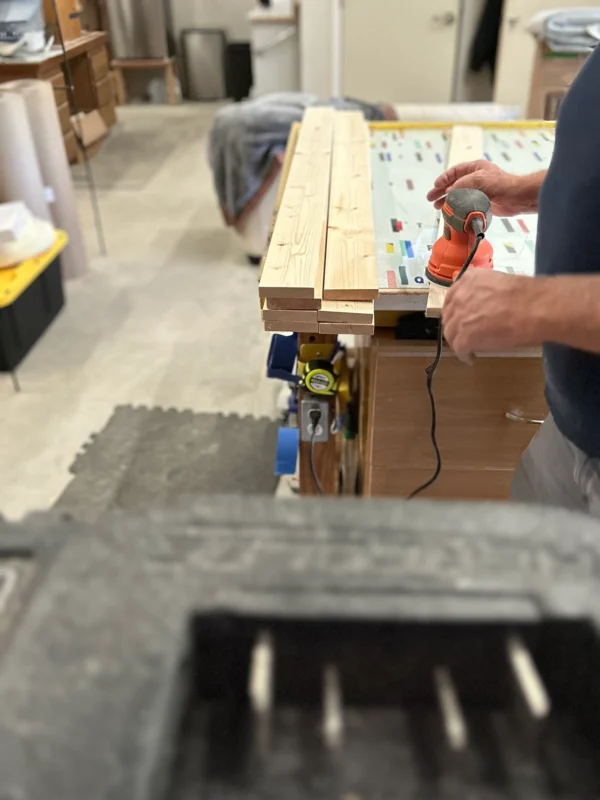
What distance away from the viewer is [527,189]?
1125 mm

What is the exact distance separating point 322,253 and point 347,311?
0.56ft

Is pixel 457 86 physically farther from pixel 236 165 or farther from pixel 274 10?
pixel 236 165

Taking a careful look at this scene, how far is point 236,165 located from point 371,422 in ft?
5.97

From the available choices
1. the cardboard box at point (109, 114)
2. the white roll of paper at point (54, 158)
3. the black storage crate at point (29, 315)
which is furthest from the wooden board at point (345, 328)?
the cardboard box at point (109, 114)

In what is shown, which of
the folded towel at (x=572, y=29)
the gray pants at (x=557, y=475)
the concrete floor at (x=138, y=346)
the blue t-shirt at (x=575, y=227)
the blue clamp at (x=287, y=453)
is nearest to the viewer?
the blue t-shirt at (x=575, y=227)

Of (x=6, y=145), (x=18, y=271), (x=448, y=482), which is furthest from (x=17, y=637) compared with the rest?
(x=6, y=145)

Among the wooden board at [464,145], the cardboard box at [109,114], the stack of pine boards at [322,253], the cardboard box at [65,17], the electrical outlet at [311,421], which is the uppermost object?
the cardboard box at [65,17]

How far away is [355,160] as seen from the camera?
1510mm

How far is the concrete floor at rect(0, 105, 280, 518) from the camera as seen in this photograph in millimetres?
2096

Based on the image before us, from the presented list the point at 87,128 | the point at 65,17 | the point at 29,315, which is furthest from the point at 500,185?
the point at 87,128

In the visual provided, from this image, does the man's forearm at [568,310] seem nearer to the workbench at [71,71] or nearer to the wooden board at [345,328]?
Answer: the wooden board at [345,328]

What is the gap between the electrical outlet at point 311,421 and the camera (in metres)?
1.33

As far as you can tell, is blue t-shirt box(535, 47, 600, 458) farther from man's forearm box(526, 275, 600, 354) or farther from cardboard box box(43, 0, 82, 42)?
cardboard box box(43, 0, 82, 42)

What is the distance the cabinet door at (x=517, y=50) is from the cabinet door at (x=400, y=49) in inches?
16.5
